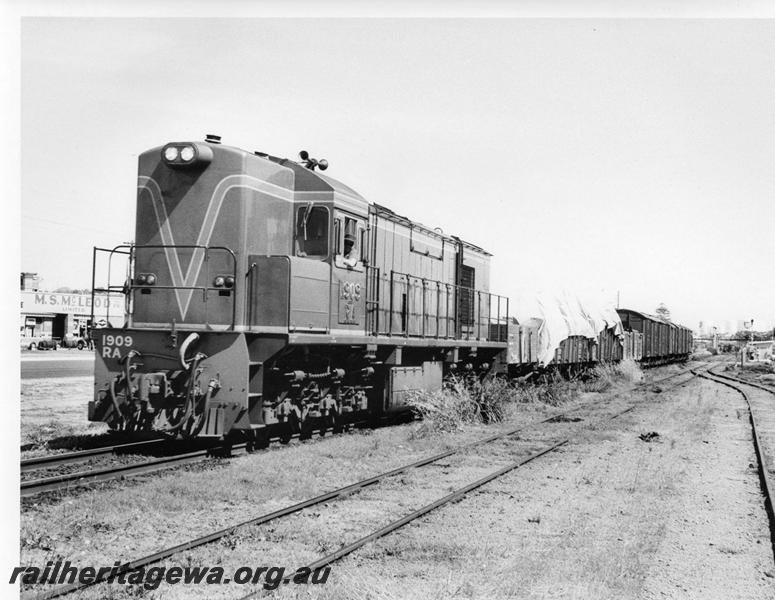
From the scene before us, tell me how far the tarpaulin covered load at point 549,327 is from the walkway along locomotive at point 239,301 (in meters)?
6.57

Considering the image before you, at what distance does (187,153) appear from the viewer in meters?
8.99

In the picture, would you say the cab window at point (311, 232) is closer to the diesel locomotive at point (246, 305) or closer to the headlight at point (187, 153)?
the diesel locomotive at point (246, 305)

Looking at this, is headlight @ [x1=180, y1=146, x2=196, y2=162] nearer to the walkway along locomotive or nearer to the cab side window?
the walkway along locomotive

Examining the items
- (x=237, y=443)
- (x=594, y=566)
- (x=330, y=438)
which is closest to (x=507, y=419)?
(x=330, y=438)

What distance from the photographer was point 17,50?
5.62m

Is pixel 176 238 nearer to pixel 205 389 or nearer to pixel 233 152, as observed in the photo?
pixel 233 152

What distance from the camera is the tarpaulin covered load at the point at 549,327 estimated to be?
55.9ft

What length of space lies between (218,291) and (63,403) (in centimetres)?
814

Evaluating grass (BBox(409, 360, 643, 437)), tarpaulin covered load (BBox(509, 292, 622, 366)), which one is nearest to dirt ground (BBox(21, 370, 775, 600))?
grass (BBox(409, 360, 643, 437))

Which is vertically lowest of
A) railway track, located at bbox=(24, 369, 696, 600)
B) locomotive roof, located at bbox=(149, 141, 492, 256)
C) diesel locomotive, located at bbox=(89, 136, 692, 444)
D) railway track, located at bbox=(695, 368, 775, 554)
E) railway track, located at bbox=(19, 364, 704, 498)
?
railway track, located at bbox=(695, 368, 775, 554)

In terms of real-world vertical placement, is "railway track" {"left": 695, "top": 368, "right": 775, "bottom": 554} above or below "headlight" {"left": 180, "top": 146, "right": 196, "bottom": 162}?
below

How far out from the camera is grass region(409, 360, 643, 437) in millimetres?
11789

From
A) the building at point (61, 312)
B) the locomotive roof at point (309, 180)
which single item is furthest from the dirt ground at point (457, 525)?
the building at point (61, 312)

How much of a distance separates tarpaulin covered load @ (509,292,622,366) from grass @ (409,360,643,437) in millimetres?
759
